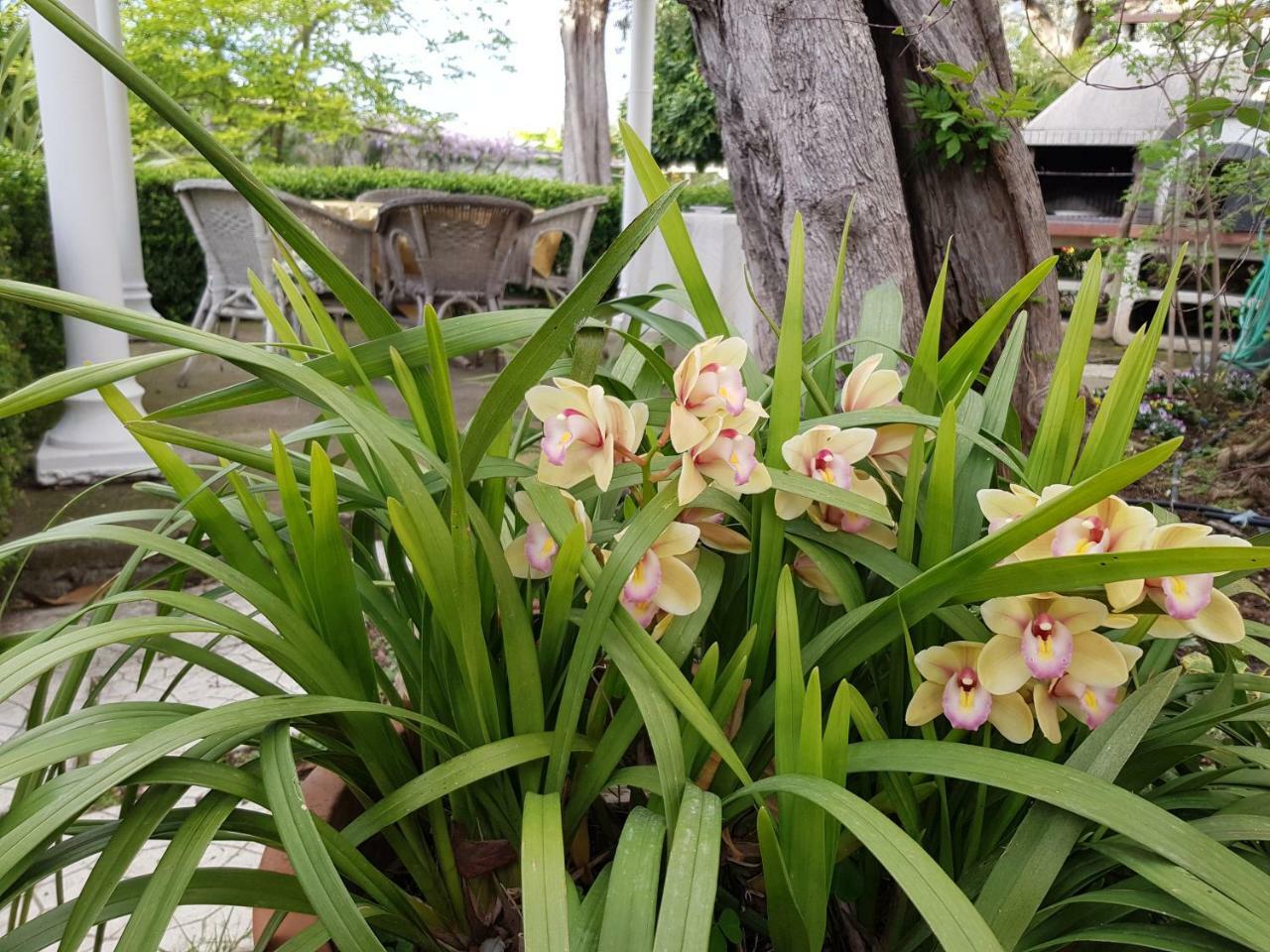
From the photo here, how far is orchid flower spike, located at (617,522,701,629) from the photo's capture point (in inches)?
25.0

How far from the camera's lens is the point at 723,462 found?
0.64 metres

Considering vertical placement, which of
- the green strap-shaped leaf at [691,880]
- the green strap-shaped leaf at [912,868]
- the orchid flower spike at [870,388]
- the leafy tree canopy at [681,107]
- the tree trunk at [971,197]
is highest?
the leafy tree canopy at [681,107]

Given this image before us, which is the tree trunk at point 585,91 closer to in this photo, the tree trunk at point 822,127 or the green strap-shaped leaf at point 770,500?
the tree trunk at point 822,127

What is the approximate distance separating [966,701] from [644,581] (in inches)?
9.2

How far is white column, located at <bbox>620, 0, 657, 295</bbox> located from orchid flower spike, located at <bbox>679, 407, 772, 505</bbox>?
14.7ft

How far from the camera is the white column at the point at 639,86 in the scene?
516cm

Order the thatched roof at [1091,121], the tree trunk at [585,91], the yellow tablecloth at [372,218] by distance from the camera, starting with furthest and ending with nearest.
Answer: the tree trunk at [585,91] → the thatched roof at [1091,121] → the yellow tablecloth at [372,218]

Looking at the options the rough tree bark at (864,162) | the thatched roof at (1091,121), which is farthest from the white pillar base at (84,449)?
the thatched roof at (1091,121)

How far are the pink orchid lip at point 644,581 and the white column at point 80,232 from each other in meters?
2.95

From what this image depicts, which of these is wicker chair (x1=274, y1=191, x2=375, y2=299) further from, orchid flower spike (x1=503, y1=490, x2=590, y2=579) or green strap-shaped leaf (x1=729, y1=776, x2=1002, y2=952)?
green strap-shaped leaf (x1=729, y1=776, x2=1002, y2=952)

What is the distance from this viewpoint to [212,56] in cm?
1176

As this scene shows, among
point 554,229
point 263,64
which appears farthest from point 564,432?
point 263,64

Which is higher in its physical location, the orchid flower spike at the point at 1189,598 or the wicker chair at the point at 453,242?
the wicker chair at the point at 453,242

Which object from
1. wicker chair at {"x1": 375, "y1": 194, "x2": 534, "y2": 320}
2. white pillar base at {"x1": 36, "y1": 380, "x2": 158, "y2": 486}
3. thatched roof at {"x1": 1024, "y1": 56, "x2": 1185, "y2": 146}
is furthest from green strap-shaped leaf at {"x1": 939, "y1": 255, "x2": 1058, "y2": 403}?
thatched roof at {"x1": 1024, "y1": 56, "x2": 1185, "y2": 146}
